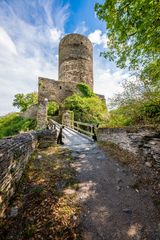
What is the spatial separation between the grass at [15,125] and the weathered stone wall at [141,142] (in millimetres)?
14021

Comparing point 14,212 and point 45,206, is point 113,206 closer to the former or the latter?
point 45,206

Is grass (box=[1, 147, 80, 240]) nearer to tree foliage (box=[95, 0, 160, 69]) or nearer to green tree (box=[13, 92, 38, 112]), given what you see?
tree foliage (box=[95, 0, 160, 69])

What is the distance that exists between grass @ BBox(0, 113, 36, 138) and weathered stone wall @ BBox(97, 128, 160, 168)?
14.0m

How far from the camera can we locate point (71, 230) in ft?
7.93

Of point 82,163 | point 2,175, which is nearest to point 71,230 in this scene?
point 2,175

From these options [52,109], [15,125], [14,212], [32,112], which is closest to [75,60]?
[52,109]

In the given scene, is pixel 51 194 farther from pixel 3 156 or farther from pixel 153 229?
pixel 153 229

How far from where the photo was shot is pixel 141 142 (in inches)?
185

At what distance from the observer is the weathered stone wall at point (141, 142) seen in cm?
419

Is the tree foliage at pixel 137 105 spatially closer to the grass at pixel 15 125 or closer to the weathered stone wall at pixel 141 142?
the weathered stone wall at pixel 141 142

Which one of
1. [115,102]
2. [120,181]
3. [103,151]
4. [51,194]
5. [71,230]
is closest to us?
[71,230]

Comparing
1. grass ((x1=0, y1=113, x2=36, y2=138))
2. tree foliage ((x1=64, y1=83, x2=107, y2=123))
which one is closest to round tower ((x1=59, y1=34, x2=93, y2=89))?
tree foliage ((x1=64, y1=83, x2=107, y2=123))

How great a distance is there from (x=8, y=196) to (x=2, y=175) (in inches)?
21.4

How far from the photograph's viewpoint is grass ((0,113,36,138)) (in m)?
18.1
